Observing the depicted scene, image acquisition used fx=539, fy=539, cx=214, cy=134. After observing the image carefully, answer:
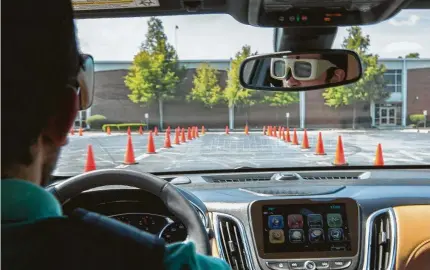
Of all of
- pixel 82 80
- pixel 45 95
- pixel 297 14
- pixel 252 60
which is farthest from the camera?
pixel 252 60

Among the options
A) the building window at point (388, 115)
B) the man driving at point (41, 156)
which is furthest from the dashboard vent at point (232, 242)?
the building window at point (388, 115)

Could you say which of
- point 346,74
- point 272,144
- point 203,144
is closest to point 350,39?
point 346,74

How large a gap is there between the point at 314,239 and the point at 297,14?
53.8 inches

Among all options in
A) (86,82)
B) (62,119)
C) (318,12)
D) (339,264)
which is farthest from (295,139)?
(62,119)

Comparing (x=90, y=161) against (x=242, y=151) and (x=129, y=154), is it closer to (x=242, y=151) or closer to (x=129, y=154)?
(x=129, y=154)

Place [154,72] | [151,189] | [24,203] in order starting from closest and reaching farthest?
1. [24,203]
2. [151,189]
3. [154,72]

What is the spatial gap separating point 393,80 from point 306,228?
5.10 m

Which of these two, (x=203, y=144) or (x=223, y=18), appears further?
(x=203, y=144)

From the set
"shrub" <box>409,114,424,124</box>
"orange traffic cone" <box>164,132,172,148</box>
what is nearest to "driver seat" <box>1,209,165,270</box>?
"orange traffic cone" <box>164,132,172,148</box>

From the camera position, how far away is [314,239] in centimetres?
333

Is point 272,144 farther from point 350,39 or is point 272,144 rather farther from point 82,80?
point 82,80

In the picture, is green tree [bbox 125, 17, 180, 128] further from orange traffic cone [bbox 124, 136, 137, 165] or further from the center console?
the center console

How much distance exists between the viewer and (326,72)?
322cm

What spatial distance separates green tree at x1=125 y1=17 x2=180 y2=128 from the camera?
18.5ft
